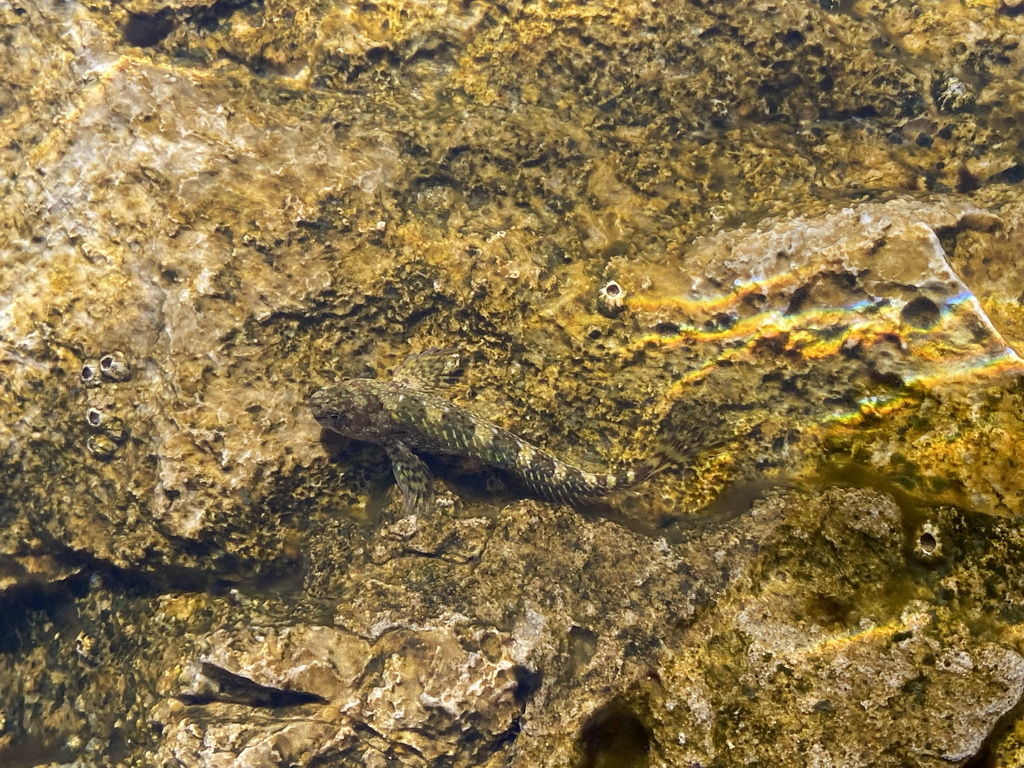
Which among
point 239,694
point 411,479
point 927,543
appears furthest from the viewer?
point 411,479

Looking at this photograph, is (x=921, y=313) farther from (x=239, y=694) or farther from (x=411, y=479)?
(x=239, y=694)

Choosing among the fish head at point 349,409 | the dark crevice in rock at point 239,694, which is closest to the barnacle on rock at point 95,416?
the fish head at point 349,409

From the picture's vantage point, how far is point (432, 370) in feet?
21.3

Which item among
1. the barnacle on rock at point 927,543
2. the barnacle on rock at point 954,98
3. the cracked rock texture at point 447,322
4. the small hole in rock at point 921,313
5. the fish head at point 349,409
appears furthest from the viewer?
the barnacle on rock at point 954,98

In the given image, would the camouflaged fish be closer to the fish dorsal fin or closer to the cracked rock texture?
the fish dorsal fin

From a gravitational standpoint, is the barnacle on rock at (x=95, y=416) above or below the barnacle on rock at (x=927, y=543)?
above

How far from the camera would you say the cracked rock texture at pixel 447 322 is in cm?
561

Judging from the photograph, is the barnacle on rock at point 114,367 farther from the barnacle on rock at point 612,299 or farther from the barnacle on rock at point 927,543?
the barnacle on rock at point 927,543

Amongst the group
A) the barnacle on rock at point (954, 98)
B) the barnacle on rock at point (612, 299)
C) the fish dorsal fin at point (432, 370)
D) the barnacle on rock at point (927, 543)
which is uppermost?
the barnacle on rock at point (954, 98)

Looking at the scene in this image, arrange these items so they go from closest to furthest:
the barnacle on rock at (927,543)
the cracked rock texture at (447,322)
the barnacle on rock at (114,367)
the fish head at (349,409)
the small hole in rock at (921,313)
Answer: the barnacle on rock at (927,543) < the small hole in rock at (921,313) < the cracked rock texture at (447,322) < the fish head at (349,409) < the barnacle on rock at (114,367)

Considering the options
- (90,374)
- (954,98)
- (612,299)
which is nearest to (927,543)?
(612,299)

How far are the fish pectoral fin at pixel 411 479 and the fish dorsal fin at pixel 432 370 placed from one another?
716 mm

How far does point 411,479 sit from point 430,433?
589 millimetres

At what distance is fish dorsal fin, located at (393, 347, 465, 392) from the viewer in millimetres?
6457
